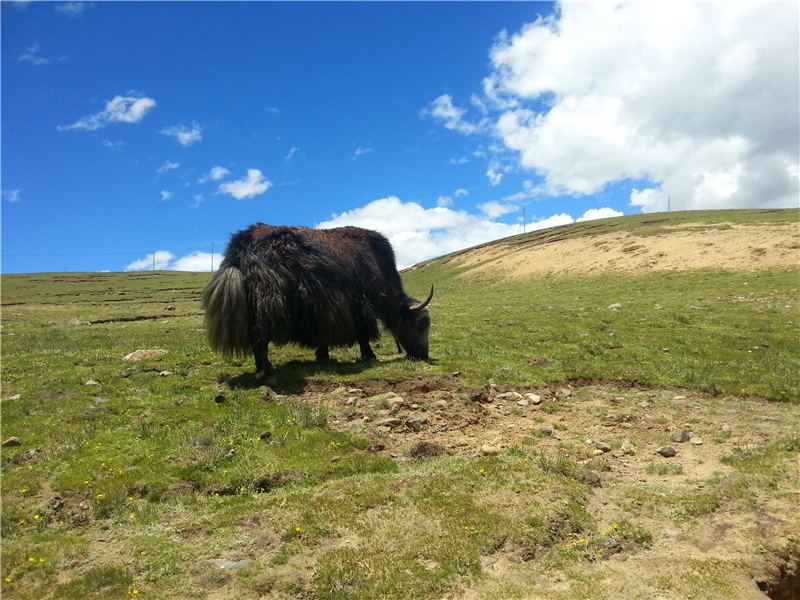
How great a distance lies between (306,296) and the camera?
11438mm

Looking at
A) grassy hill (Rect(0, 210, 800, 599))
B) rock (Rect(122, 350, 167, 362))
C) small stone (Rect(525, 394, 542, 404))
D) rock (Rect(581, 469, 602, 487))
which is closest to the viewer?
grassy hill (Rect(0, 210, 800, 599))

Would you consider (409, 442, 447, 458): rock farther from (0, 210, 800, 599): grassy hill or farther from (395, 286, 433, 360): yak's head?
(395, 286, 433, 360): yak's head

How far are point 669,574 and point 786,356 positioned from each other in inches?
553

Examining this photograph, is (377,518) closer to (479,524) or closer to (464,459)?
(479,524)

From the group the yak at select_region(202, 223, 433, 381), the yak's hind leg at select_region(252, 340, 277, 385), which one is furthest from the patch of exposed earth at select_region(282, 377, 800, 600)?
the yak at select_region(202, 223, 433, 381)


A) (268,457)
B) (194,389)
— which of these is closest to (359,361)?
(194,389)

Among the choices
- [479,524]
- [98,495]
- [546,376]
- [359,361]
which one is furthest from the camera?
[359,361]

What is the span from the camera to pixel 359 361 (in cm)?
1357

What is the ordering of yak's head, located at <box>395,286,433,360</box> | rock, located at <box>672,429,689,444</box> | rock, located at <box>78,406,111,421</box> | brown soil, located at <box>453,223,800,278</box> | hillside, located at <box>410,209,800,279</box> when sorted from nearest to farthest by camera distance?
rock, located at <box>672,429,689,444</box> < rock, located at <box>78,406,111,421</box> < yak's head, located at <box>395,286,433,360</box> < brown soil, located at <box>453,223,800,278</box> < hillside, located at <box>410,209,800,279</box>

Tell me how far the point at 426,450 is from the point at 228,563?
351 centimetres

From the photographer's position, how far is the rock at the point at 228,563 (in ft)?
15.6

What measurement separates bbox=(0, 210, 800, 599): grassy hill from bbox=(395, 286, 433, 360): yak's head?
0.81 meters

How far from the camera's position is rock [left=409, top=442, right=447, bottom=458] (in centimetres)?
757

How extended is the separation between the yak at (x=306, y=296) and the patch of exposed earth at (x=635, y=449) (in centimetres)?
160
